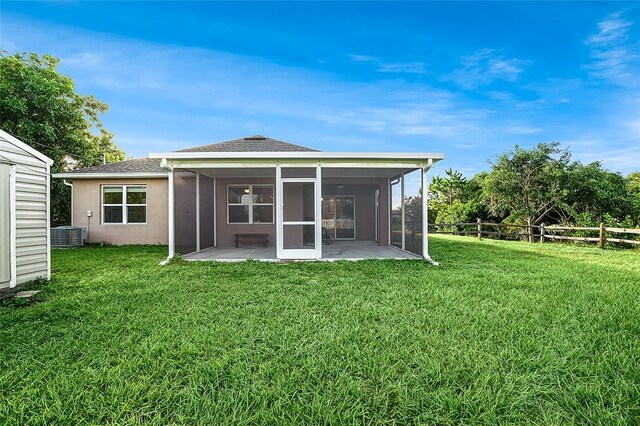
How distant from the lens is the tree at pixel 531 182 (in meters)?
15.6

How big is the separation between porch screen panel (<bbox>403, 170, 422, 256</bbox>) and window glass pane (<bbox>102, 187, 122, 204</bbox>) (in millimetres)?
11470

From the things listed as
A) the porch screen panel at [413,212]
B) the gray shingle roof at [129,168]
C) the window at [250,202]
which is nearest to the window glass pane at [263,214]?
the window at [250,202]

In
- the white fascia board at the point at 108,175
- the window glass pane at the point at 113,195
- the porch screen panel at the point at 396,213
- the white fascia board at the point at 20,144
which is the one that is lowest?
the porch screen panel at the point at 396,213

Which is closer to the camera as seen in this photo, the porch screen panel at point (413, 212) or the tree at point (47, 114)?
the porch screen panel at point (413, 212)

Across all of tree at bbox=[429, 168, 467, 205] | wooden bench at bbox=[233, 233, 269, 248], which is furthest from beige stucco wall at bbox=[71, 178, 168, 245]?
tree at bbox=[429, 168, 467, 205]

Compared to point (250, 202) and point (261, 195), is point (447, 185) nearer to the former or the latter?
point (261, 195)

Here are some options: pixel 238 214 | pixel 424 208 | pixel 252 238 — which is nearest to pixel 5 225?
pixel 252 238

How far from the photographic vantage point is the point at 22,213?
Answer: 5668 millimetres

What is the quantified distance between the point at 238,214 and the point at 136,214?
460cm

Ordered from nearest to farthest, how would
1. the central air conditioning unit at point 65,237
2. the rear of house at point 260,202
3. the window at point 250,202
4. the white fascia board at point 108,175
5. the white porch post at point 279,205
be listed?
1. the white porch post at point 279,205
2. the rear of house at point 260,202
3. the window at point 250,202
4. the central air conditioning unit at point 65,237
5. the white fascia board at point 108,175

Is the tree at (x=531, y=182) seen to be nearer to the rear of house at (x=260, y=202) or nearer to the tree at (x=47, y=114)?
the rear of house at (x=260, y=202)

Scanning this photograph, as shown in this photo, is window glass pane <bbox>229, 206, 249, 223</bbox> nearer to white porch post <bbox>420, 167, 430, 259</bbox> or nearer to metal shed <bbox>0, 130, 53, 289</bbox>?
metal shed <bbox>0, 130, 53, 289</bbox>

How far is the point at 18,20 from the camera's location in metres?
13.9

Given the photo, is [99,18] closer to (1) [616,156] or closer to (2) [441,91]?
(2) [441,91]
